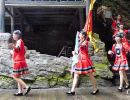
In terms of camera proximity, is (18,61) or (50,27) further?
(50,27)

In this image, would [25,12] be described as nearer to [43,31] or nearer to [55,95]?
[43,31]

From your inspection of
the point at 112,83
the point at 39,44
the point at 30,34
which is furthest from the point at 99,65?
the point at 30,34

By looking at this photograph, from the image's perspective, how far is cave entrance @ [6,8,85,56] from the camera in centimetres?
1675

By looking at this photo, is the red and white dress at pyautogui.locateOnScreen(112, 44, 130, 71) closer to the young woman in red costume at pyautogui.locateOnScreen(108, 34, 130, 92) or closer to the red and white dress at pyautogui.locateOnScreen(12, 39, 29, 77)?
the young woman in red costume at pyautogui.locateOnScreen(108, 34, 130, 92)

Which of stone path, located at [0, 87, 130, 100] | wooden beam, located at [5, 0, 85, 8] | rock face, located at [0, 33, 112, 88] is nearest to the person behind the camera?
stone path, located at [0, 87, 130, 100]

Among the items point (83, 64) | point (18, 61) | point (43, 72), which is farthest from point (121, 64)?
point (18, 61)

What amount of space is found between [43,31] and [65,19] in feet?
6.60

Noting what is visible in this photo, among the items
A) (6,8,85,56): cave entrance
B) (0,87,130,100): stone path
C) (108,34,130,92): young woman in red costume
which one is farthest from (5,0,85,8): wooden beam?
(0,87,130,100): stone path

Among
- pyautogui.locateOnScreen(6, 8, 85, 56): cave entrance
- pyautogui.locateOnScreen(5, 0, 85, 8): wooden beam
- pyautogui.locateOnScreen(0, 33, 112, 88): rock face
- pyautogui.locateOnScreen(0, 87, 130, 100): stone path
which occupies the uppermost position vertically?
pyautogui.locateOnScreen(5, 0, 85, 8): wooden beam

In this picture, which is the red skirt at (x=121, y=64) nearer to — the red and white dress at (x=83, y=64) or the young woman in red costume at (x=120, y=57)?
the young woman in red costume at (x=120, y=57)

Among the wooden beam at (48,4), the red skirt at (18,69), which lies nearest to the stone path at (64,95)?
the red skirt at (18,69)

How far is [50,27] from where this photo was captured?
67.2 feet

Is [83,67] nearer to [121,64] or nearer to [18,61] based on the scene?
[121,64]

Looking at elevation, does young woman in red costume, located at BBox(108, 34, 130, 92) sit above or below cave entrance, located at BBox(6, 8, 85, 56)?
below
